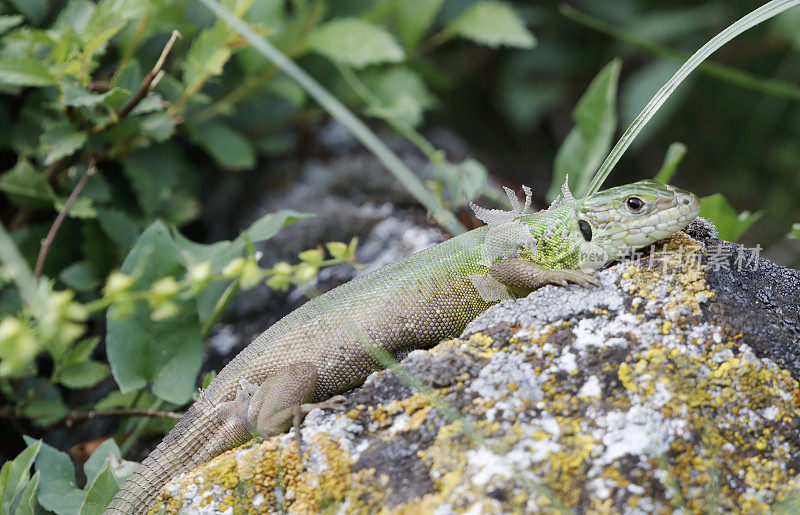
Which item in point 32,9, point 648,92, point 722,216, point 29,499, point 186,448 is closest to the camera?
point 29,499

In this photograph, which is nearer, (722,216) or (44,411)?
(44,411)

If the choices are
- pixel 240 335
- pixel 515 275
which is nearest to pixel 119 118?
pixel 240 335

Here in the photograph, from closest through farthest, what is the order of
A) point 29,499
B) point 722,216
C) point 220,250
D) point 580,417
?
point 580,417 < point 29,499 < point 220,250 < point 722,216

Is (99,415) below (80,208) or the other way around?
below

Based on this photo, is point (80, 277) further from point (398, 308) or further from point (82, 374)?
point (398, 308)

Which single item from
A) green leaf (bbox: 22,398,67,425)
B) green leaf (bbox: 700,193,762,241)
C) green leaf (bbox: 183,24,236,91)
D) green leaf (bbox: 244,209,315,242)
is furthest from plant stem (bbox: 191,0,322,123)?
green leaf (bbox: 700,193,762,241)

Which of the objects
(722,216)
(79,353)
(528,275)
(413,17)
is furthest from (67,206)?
(722,216)

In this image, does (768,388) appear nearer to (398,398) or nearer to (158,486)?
(398,398)
